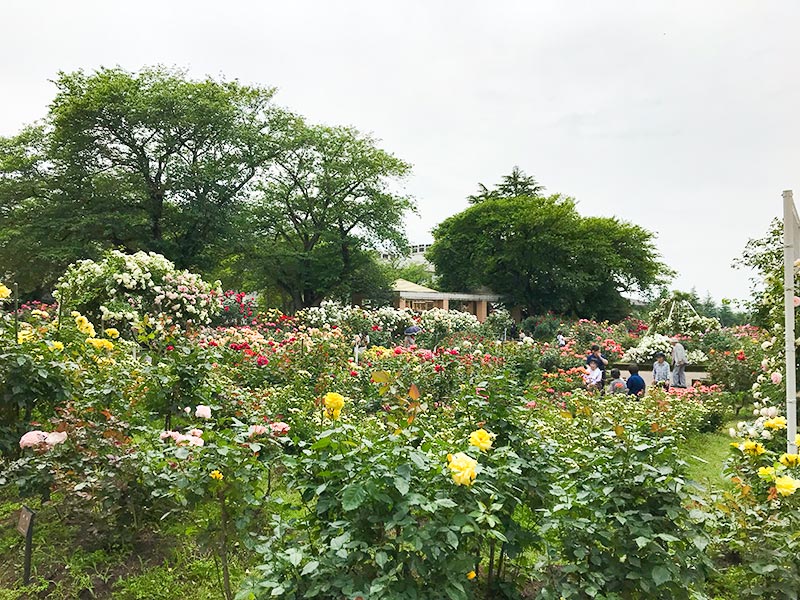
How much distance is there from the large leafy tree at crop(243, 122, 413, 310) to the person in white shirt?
1659cm

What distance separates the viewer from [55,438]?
10.0 ft

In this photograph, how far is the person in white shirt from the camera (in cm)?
901

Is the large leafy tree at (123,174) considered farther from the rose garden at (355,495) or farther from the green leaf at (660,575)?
the green leaf at (660,575)

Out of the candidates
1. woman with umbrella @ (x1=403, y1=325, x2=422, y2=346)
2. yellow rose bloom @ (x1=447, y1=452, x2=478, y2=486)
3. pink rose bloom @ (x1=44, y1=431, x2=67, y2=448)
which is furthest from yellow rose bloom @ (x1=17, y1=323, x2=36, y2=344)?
woman with umbrella @ (x1=403, y1=325, x2=422, y2=346)

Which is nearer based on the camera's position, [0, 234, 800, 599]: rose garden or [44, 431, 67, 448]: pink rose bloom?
[0, 234, 800, 599]: rose garden

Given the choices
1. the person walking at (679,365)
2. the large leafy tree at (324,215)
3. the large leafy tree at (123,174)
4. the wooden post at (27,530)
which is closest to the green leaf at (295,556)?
the wooden post at (27,530)

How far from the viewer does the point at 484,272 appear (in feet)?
111

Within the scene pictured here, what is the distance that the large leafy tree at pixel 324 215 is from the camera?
82.3 feet

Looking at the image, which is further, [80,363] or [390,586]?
[80,363]

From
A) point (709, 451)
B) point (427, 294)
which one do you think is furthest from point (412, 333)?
point (427, 294)

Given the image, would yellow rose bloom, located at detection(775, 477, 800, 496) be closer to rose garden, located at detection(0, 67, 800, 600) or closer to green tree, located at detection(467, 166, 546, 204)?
rose garden, located at detection(0, 67, 800, 600)

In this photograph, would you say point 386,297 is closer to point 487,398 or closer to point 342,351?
point 342,351

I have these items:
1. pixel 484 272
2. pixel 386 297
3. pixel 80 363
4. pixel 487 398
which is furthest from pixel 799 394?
pixel 484 272

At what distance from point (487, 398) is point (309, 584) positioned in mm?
1472
